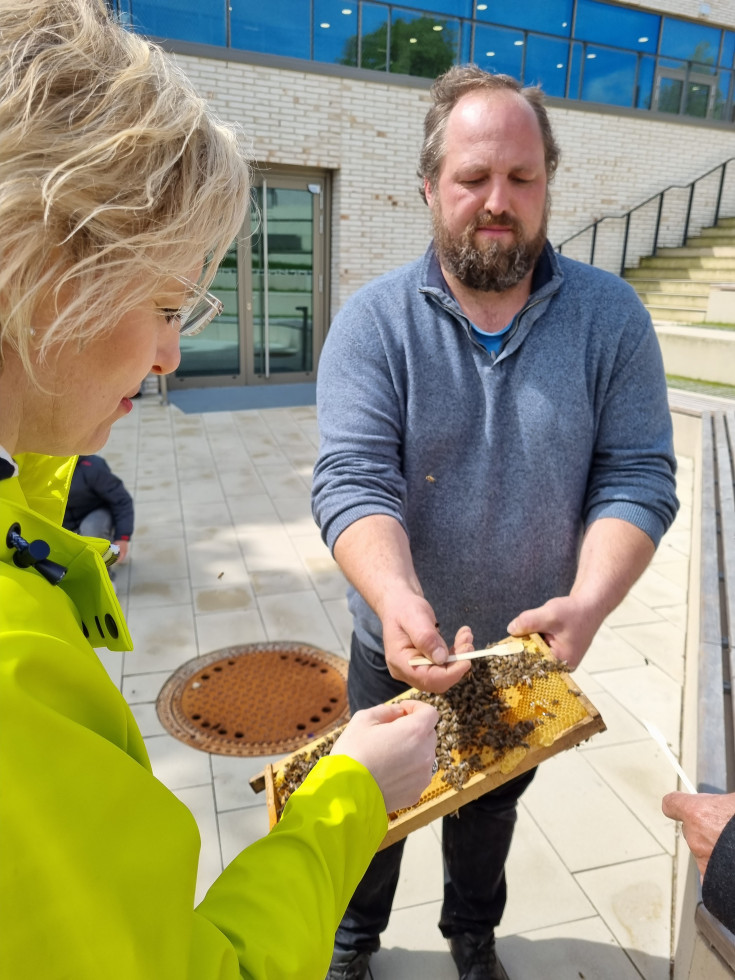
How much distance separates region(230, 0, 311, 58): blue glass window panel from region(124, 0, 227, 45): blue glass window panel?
0.21 meters

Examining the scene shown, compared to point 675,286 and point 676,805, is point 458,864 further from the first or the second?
point 675,286

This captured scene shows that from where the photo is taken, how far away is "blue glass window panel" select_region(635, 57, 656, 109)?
14.4m

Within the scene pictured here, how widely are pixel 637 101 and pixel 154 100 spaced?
54.1 ft

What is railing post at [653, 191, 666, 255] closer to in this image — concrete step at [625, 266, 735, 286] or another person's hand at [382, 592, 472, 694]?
concrete step at [625, 266, 735, 286]

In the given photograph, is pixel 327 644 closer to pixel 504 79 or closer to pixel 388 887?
pixel 388 887

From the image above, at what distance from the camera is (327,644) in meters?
4.45

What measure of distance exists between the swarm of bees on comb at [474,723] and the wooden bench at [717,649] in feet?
2.27

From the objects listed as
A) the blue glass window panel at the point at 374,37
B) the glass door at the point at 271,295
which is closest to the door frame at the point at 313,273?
the glass door at the point at 271,295

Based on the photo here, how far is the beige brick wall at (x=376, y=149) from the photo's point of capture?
11.1 m

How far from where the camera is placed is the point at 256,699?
3854mm

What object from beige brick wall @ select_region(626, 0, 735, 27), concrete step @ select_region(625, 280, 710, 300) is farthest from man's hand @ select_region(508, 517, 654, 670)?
beige brick wall @ select_region(626, 0, 735, 27)

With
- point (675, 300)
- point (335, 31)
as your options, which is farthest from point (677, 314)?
point (335, 31)

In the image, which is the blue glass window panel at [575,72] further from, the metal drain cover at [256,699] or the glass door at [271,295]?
the metal drain cover at [256,699]

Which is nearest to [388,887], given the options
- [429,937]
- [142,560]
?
[429,937]
